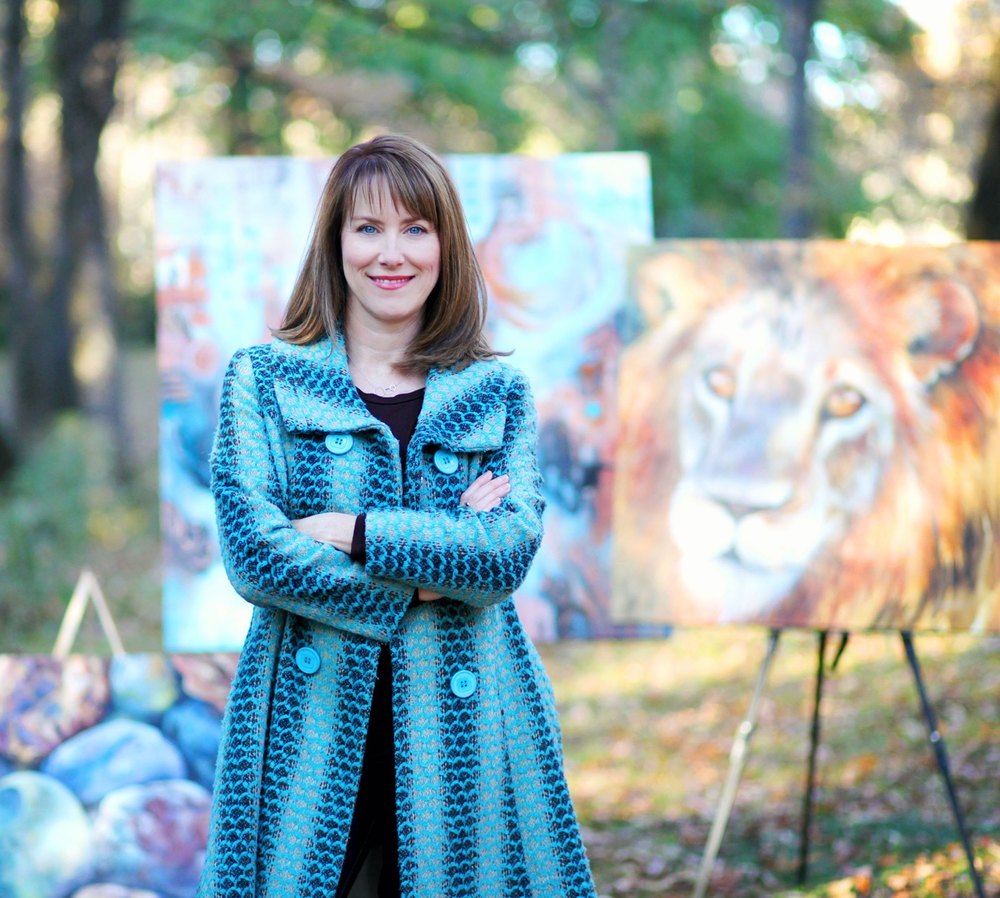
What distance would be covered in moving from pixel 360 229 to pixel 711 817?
3.36 m

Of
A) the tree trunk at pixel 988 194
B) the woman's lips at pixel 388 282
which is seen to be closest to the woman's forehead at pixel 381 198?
the woman's lips at pixel 388 282

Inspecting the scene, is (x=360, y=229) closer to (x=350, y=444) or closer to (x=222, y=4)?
(x=350, y=444)

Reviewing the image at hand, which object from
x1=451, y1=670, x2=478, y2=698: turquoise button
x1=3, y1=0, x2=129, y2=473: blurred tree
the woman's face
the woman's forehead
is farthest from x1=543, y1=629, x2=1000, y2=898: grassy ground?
x1=3, y1=0, x2=129, y2=473: blurred tree

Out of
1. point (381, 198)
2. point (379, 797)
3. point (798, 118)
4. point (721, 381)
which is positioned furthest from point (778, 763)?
point (798, 118)

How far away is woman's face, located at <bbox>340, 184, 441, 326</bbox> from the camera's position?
2.26m

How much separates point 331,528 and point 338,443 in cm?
17

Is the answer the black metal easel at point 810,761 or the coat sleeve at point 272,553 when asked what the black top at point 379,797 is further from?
the black metal easel at point 810,761

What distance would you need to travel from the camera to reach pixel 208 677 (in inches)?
135

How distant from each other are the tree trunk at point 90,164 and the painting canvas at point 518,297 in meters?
6.39

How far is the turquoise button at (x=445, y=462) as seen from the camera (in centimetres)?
225

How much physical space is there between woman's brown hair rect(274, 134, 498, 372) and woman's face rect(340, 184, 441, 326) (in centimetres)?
2

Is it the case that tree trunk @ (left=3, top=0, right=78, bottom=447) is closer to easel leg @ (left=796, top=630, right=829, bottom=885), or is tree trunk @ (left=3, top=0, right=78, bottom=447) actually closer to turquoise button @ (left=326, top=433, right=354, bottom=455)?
easel leg @ (left=796, top=630, right=829, bottom=885)

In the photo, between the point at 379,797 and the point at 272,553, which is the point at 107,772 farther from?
the point at 272,553

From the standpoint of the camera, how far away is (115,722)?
338 centimetres
